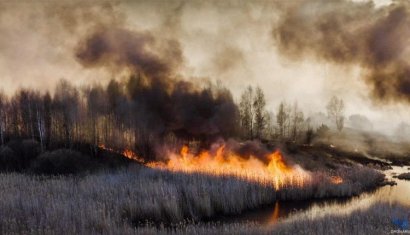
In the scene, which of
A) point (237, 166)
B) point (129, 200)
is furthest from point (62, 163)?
point (129, 200)

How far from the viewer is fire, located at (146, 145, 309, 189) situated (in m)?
34.9

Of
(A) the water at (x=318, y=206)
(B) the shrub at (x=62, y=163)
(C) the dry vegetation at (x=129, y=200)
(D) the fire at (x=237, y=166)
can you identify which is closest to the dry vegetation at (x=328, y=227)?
(C) the dry vegetation at (x=129, y=200)

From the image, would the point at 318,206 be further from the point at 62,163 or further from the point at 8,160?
the point at 8,160

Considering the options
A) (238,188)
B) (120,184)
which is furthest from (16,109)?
(238,188)

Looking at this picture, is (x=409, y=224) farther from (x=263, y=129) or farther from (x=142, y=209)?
(x=263, y=129)

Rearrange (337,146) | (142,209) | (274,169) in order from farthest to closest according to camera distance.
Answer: (337,146), (274,169), (142,209)

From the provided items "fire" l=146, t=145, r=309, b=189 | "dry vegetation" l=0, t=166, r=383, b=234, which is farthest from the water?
"fire" l=146, t=145, r=309, b=189

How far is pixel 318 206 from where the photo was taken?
30750mm

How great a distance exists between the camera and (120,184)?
31281 millimetres

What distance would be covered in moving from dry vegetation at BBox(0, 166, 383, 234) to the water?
109 centimetres

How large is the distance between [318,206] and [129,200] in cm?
1422

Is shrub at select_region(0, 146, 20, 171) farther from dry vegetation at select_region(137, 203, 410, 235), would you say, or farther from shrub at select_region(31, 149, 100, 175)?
dry vegetation at select_region(137, 203, 410, 235)

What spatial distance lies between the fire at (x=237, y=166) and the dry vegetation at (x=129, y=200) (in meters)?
1.34

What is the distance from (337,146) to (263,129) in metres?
16.5
